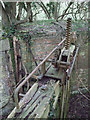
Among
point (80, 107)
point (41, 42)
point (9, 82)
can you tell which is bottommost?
point (80, 107)

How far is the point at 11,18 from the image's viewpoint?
217 inches

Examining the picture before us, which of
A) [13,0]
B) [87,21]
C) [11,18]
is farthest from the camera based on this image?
[87,21]

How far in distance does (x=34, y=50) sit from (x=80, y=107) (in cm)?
357

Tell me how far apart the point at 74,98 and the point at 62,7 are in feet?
31.7

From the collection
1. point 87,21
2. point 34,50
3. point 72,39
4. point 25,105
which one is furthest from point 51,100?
point 87,21

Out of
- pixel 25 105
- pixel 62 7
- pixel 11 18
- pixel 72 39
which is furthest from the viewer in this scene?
pixel 62 7

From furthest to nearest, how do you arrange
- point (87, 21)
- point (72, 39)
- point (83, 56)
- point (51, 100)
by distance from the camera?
point (87, 21) → point (83, 56) → point (72, 39) → point (51, 100)

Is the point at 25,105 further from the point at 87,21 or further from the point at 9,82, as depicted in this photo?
the point at 87,21

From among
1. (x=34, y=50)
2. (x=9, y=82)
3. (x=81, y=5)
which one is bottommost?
(x=9, y=82)

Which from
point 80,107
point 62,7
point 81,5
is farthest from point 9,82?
→ point 62,7

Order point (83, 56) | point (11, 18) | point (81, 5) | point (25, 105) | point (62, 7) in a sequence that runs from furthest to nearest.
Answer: point (62, 7) → point (81, 5) → point (83, 56) → point (11, 18) → point (25, 105)

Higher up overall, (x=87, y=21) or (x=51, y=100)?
(x=87, y=21)

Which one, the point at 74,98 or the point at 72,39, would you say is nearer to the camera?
the point at 72,39

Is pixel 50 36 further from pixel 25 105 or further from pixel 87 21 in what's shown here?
pixel 25 105
